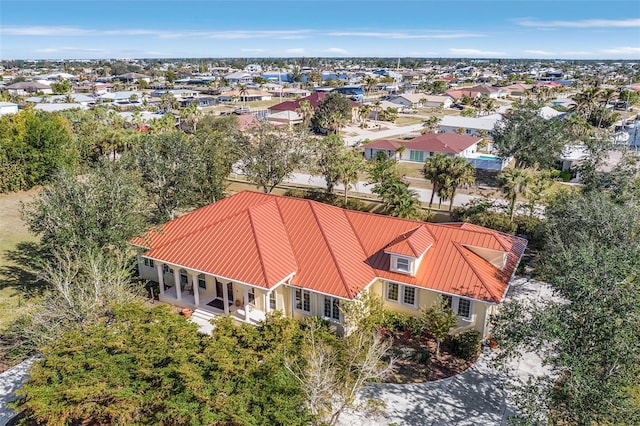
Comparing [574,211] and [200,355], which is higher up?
[574,211]

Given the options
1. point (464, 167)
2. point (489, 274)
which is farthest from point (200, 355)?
point (464, 167)

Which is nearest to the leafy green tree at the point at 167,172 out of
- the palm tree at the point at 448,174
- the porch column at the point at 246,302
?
the porch column at the point at 246,302

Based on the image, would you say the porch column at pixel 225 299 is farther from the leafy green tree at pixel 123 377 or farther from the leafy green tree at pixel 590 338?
the leafy green tree at pixel 590 338

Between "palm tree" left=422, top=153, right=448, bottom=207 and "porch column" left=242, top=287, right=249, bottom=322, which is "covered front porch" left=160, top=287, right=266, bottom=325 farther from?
"palm tree" left=422, top=153, right=448, bottom=207

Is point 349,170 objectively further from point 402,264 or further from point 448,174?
point 402,264

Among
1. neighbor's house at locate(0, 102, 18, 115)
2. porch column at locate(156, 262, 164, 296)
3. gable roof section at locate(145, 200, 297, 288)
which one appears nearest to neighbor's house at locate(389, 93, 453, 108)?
neighbor's house at locate(0, 102, 18, 115)

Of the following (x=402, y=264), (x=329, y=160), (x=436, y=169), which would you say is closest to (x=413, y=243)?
(x=402, y=264)

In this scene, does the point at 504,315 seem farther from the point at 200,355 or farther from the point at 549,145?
the point at 549,145
